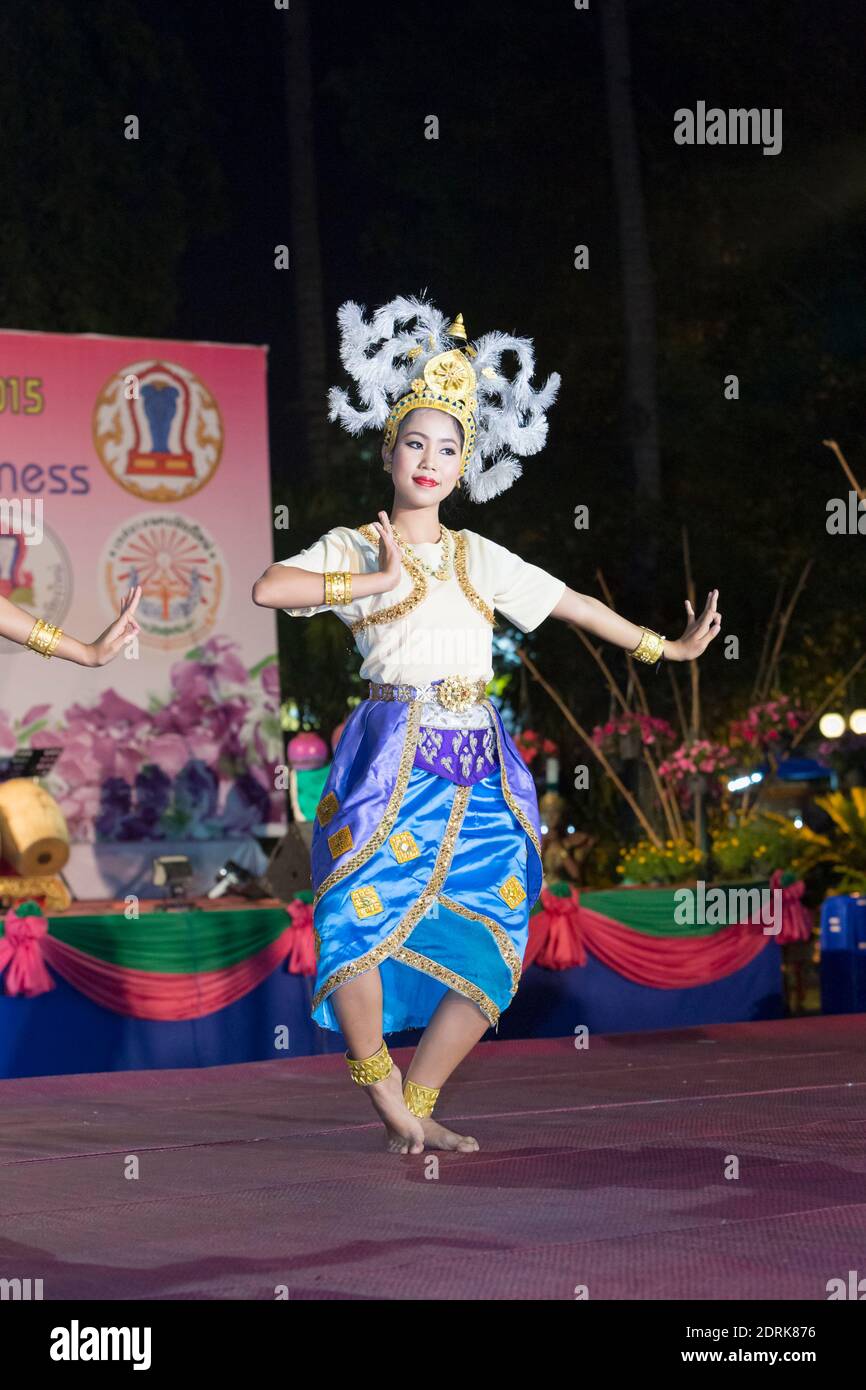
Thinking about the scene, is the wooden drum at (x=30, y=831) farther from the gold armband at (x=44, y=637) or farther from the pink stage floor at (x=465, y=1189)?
the gold armband at (x=44, y=637)

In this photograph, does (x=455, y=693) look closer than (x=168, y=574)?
Yes

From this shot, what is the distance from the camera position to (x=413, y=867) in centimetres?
391

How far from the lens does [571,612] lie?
4.25 meters

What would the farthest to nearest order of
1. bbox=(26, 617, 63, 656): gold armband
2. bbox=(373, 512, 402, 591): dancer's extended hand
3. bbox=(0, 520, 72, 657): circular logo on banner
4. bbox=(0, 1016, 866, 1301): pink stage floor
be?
bbox=(0, 520, 72, 657): circular logo on banner < bbox=(373, 512, 402, 591): dancer's extended hand < bbox=(26, 617, 63, 656): gold armband < bbox=(0, 1016, 866, 1301): pink stage floor

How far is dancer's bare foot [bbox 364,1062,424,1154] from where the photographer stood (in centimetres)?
385

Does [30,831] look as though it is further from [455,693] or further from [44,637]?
[44,637]

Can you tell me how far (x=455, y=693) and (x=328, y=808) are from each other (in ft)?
1.15

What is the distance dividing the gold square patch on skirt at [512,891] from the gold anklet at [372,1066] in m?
0.40

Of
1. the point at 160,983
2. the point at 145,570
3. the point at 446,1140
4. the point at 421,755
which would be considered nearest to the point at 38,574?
the point at 145,570

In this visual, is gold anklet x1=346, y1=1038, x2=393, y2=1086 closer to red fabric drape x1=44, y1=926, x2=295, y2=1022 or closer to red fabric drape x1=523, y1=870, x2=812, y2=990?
red fabric drape x1=44, y1=926, x2=295, y2=1022

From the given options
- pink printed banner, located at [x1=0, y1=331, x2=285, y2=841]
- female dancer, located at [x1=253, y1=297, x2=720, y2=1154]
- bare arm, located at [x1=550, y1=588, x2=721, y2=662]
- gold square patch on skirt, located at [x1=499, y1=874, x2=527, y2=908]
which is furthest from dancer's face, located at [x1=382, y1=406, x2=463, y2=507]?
pink printed banner, located at [x1=0, y1=331, x2=285, y2=841]

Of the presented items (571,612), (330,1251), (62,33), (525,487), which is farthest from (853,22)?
(330,1251)

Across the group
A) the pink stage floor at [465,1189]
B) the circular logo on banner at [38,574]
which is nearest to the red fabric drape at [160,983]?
the pink stage floor at [465,1189]

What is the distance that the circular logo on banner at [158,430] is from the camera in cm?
931
